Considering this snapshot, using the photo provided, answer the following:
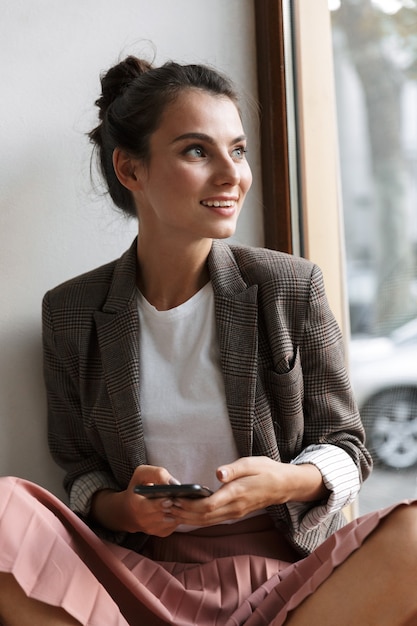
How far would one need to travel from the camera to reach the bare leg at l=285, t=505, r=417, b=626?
121 centimetres

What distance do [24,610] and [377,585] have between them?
49cm

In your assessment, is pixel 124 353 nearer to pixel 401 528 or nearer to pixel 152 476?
pixel 152 476

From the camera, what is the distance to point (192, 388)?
1608 mm

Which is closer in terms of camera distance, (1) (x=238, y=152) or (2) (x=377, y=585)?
(2) (x=377, y=585)

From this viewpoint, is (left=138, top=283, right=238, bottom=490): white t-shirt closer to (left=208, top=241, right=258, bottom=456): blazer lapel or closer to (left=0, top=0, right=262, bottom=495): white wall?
(left=208, top=241, right=258, bottom=456): blazer lapel

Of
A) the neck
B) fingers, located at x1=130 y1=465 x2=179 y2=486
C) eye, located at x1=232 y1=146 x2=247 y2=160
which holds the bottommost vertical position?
fingers, located at x1=130 y1=465 x2=179 y2=486

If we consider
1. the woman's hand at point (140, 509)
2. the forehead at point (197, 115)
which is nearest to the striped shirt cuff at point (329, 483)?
the woman's hand at point (140, 509)

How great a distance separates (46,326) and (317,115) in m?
0.69

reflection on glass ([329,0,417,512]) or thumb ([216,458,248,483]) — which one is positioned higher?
reflection on glass ([329,0,417,512])

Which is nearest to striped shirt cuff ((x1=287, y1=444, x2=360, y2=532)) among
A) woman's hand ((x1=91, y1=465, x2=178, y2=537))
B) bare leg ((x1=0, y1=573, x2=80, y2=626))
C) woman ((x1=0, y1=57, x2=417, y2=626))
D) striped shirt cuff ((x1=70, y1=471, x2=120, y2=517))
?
woman ((x1=0, y1=57, x2=417, y2=626))

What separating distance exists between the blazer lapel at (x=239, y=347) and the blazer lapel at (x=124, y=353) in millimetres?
154

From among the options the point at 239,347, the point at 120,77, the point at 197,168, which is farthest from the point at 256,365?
the point at 120,77

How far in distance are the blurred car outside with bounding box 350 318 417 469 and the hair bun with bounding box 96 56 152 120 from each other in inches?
26.3

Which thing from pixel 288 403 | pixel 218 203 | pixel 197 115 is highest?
pixel 197 115
